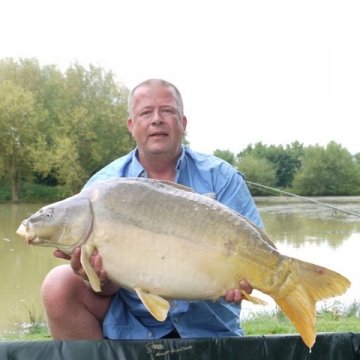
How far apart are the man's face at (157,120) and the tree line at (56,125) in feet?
64.2

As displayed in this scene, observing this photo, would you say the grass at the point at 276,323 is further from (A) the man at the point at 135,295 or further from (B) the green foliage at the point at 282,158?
(B) the green foliage at the point at 282,158

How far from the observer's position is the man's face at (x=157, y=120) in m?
2.20

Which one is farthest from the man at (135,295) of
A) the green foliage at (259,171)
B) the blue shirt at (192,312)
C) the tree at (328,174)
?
the tree at (328,174)

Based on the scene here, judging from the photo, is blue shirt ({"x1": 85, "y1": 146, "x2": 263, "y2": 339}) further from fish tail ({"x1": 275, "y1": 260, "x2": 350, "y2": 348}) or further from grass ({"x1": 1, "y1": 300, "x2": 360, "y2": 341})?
grass ({"x1": 1, "y1": 300, "x2": 360, "y2": 341})

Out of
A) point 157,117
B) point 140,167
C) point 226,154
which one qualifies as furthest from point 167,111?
point 226,154

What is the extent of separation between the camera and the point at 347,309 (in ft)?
Result: 13.3

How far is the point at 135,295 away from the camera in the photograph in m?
2.06

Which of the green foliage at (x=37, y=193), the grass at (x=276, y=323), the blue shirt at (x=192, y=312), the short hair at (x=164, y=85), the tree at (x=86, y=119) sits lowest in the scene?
the green foliage at (x=37, y=193)

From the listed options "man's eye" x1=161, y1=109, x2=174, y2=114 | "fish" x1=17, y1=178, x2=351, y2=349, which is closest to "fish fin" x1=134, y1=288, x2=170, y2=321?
"fish" x1=17, y1=178, x2=351, y2=349

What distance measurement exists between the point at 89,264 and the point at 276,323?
210cm

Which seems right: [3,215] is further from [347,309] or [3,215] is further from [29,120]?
[347,309]

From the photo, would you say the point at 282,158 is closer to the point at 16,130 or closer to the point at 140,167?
the point at 16,130

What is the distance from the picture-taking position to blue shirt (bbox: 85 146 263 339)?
2.07 meters

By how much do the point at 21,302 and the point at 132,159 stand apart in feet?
10.2
